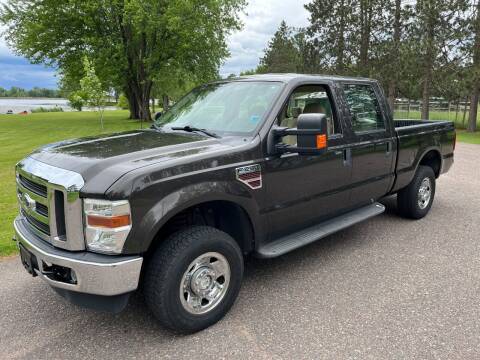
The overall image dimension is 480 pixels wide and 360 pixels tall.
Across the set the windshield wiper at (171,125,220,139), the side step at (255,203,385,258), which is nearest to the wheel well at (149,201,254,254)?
the side step at (255,203,385,258)

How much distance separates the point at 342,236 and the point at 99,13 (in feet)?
86.2

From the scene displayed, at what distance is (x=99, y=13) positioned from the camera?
26516mm

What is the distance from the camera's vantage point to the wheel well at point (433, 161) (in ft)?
19.4

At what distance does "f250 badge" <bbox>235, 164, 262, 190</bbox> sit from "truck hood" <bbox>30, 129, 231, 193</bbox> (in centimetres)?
24

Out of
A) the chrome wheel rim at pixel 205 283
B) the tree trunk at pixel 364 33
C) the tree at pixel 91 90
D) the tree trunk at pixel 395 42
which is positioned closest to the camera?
the chrome wheel rim at pixel 205 283

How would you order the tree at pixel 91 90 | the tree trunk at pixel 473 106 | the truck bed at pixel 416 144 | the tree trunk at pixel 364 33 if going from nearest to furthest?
the truck bed at pixel 416 144
the tree at pixel 91 90
the tree trunk at pixel 473 106
the tree trunk at pixel 364 33

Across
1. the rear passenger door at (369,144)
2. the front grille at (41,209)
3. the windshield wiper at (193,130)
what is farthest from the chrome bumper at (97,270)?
the rear passenger door at (369,144)

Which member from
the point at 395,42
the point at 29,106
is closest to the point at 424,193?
the point at 395,42

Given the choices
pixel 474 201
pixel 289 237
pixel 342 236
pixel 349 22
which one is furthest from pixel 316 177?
pixel 349 22

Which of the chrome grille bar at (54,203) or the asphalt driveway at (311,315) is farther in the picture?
the asphalt driveway at (311,315)

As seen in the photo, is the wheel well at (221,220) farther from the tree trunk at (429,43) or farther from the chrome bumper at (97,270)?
the tree trunk at (429,43)

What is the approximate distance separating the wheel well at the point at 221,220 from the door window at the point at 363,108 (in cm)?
176

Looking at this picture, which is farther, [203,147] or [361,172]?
[361,172]

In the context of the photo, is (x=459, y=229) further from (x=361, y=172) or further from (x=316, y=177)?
(x=316, y=177)
